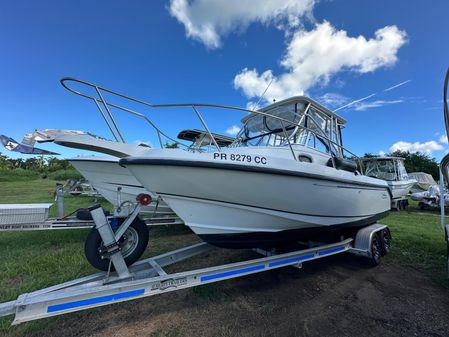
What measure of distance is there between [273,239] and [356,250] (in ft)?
6.66

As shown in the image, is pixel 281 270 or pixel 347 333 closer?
pixel 347 333

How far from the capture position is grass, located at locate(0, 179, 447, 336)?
3023 mm

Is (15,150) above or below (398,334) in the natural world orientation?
above

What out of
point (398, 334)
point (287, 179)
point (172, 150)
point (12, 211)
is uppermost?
point (172, 150)

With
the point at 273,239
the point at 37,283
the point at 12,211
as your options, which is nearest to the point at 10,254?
the point at 12,211

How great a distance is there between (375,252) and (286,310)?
2.41 metres

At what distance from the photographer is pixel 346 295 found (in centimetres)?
327

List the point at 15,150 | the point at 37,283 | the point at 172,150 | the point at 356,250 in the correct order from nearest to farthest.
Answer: the point at 172,150 < the point at 37,283 < the point at 15,150 < the point at 356,250

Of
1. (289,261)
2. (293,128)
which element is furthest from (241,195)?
(293,128)

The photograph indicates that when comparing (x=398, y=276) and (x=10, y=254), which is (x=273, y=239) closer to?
(x=398, y=276)

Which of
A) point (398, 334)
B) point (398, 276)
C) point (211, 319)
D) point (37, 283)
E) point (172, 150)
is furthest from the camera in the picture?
point (398, 276)

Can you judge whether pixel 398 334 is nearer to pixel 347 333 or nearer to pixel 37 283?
pixel 347 333

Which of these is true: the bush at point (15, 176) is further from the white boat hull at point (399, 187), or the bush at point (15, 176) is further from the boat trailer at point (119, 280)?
the white boat hull at point (399, 187)

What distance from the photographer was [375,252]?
14.2ft
